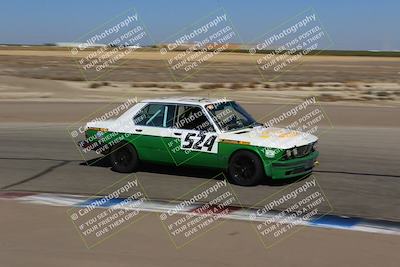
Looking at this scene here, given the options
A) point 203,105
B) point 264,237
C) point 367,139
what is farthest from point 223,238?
point 367,139

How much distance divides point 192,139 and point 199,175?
37.2 inches

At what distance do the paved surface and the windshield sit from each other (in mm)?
2891

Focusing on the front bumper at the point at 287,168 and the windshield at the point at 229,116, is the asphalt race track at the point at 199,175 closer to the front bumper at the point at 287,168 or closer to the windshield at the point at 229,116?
the front bumper at the point at 287,168

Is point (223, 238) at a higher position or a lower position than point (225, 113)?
lower

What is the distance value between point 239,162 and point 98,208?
104 inches

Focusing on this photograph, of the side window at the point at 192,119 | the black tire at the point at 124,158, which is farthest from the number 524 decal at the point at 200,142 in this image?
the black tire at the point at 124,158

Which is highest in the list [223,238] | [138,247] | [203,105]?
[203,105]

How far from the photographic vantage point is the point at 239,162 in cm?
961

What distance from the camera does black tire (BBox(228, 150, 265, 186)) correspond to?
30.8ft

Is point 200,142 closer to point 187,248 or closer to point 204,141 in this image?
point 204,141

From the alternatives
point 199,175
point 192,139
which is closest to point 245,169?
point 192,139

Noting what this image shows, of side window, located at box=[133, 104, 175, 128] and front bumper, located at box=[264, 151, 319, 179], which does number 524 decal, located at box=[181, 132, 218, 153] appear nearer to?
side window, located at box=[133, 104, 175, 128]

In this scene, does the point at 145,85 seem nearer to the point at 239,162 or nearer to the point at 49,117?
the point at 49,117

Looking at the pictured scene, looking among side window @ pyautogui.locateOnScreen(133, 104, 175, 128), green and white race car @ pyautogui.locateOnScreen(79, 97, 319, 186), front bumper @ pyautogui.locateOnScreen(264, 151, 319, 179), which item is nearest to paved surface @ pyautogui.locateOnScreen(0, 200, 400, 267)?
front bumper @ pyautogui.locateOnScreen(264, 151, 319, 179)
